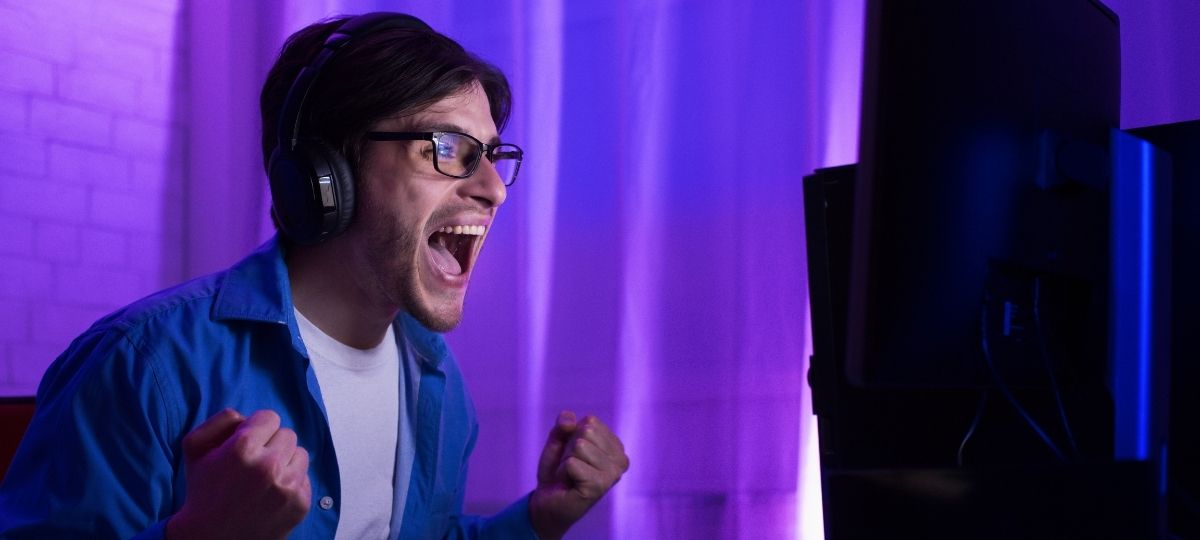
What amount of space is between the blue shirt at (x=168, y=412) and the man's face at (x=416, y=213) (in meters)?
0.12

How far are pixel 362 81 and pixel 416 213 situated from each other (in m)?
0.19

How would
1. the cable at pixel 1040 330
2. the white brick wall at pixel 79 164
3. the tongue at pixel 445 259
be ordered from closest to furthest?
the cable at pixel 1040 330
the tongue at pixel 445 259
the white brick wall at pixel 79 164

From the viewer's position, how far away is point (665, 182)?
75.2 inches

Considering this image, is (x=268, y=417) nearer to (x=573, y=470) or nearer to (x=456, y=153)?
(x=573, y=470)

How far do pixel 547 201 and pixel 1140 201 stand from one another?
4.44 ft

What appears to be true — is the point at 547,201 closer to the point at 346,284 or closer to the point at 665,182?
the point at 665,182

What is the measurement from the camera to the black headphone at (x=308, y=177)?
121cm

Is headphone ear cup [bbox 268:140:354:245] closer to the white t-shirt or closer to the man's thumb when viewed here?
the white t-shirt

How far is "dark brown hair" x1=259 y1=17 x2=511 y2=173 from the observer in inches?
52.0

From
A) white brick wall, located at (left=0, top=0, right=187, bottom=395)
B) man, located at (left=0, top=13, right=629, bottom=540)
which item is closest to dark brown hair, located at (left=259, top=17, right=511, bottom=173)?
man, located at (left=0, top=13, right=629, bottom=540)

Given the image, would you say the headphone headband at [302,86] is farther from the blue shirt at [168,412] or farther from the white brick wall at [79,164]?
the white brick wall at [79,164]

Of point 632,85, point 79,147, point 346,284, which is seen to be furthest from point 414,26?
point 79,147

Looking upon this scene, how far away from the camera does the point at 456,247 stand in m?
1.51

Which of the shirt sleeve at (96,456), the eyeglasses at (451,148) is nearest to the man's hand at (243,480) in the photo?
the shirt sleeve at (96,456)
